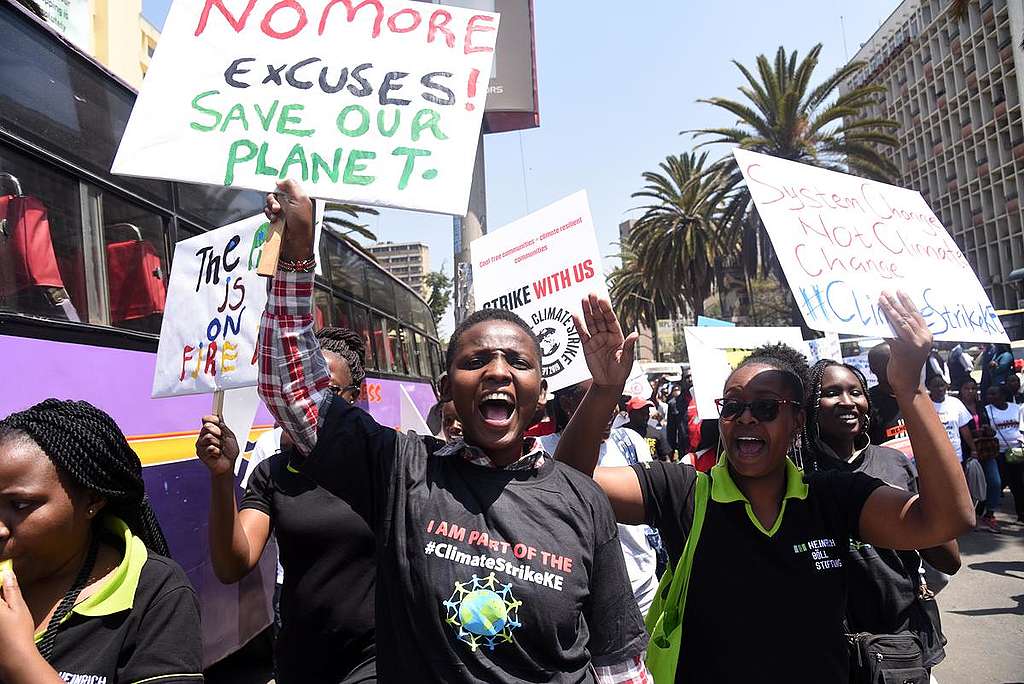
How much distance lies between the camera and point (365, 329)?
865 centimetres

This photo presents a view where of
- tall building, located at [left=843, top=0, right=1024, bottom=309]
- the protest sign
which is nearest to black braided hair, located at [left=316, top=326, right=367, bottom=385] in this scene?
the protest sign

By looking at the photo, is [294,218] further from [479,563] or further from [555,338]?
[555,338]

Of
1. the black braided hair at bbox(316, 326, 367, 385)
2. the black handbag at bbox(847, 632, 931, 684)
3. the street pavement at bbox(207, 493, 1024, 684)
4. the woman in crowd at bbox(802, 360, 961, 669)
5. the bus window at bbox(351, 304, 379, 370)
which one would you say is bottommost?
the street pavement at bbox(207, 493, 1024, 684)

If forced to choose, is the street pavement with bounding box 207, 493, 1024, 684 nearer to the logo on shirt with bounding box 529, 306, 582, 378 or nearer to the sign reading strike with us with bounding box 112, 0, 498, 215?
the logo on shirt with bounding box 529, 306, 582, 378

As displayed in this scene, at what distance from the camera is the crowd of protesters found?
1772 millimetres

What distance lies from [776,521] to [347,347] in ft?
6.21

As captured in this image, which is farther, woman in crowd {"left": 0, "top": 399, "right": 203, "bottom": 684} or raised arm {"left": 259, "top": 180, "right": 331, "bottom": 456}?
raised arm {"left": 259, "top": 180, "right": 331, "bottom": 456}

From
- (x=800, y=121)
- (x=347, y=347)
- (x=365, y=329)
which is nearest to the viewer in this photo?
(x=347, y=347)

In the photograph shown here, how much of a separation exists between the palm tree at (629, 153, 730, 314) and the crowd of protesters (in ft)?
87.3

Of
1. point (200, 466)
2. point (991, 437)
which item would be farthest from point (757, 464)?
point (991, 437)

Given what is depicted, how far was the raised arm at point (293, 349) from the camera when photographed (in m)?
1.86

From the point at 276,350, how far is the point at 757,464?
4.68 ft

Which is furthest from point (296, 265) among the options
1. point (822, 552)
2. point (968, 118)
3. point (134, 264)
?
point (968, 118)

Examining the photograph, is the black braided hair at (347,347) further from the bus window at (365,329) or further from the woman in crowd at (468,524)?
the bus window at (365,329)
